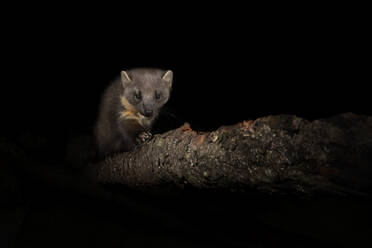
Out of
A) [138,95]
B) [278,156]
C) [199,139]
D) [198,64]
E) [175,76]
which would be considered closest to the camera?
[278,156]

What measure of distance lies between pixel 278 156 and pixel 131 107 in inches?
82.9

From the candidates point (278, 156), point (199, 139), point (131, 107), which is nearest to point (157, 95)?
point (131, 107)

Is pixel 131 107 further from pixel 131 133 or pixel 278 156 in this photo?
pixel 278 156

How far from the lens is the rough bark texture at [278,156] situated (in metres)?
0.88

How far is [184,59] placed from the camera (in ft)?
14.0

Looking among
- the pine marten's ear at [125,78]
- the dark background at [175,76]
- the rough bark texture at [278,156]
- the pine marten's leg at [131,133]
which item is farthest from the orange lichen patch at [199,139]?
the pine marten's ear at [125,78]

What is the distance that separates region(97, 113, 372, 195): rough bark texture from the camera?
885mm

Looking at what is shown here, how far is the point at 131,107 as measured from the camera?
2.98 metres

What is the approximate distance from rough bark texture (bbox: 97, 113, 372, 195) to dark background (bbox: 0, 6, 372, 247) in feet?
3.38

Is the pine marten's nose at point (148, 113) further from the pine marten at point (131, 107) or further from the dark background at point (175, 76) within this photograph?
the dark background at point (175, 76)

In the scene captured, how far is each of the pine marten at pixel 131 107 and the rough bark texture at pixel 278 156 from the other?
1128 millimetres

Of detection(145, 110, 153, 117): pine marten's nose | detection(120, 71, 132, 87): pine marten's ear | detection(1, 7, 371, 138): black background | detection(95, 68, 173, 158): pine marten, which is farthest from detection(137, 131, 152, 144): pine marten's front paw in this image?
detection(1, 7, 371, 138): black background

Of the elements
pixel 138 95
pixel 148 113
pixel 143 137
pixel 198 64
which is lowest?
pixel 143 137

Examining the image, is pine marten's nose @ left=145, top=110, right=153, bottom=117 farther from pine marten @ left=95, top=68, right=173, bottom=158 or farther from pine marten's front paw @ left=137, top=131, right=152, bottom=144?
pine marten's front paw @ left=137, top=131, right=152, bottom=144
